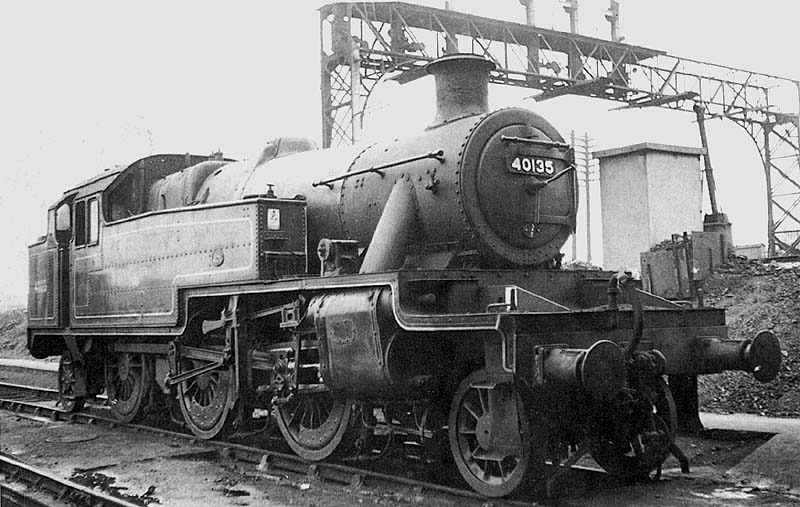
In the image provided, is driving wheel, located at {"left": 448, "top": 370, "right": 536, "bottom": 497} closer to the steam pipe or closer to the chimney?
the steam pipe

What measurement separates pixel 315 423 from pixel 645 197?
9.03 metres

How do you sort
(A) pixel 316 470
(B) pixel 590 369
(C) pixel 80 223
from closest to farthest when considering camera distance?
(B) pixel 590 369, (A) pixel 316 470, (C) pixel 80 223

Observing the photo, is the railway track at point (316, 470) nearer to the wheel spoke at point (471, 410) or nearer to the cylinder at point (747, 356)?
the wheel spoke at point (471, 410)

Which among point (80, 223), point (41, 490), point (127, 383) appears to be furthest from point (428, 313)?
point (80, 223)

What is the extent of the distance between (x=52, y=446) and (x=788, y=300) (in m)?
9.61

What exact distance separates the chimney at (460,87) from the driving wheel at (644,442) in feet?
8.83

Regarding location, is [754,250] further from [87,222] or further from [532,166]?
[87,222]

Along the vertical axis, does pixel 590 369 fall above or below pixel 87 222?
below

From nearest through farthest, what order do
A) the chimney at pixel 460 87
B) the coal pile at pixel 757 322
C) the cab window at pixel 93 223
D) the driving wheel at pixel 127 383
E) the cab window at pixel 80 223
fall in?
the chimney at pixel 460 87 → the coal pile at pixel 757 322 → the driving wheel at pixel 127 383 → the cab window at pixel 93 223 → the cab window at pixel 80 223

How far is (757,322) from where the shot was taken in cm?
1118

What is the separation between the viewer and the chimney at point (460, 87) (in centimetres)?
706

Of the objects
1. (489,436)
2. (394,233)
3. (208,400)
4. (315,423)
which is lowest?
(315,423)

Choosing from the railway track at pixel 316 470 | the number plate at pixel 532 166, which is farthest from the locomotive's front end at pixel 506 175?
the railway track at pixel 316 470

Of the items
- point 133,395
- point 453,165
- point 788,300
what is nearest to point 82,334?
point 133,395
